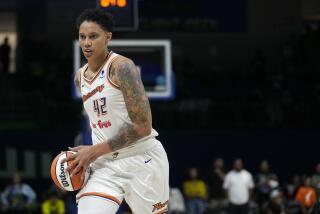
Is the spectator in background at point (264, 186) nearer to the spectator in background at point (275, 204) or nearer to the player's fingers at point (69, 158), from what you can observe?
the spectator in background at point (275, 204)

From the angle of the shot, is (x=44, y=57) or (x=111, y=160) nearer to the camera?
(x=111, y=160)

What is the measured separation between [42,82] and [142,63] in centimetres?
916

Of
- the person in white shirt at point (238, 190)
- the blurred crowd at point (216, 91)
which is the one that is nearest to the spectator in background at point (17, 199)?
the blurred crowd at point (216, 91)

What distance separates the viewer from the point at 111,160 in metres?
5.97

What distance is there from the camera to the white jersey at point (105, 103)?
583 centimetres

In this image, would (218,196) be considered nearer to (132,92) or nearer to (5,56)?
(5,56)

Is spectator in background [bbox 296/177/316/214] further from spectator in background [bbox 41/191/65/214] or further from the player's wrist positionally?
the player's wrist

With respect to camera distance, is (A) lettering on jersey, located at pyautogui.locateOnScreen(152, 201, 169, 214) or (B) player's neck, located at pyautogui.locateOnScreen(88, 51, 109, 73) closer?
(B) player's neck, located at pyautogui.locateOnScreen(88, 51, 109, 73)

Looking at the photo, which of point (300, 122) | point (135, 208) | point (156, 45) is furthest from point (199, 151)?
point (135, 208)

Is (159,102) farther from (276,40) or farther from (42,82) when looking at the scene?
(276,40)

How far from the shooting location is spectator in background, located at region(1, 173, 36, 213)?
17375 mm

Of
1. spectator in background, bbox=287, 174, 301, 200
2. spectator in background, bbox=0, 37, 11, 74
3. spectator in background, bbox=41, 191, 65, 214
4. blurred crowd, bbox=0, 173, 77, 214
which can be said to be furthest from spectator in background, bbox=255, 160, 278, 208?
spectator in background, bbox=0, 37, 11, 74

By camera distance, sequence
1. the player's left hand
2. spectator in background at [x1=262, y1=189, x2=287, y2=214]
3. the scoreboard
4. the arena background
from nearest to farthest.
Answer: the player's left hand
the scoreboard
spectator in background at [x1=262, y1=189, x2=287, y2=214]
the arena background

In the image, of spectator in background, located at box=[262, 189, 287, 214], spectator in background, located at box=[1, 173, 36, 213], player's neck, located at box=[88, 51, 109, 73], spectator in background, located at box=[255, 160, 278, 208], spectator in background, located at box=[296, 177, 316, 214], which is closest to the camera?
player's neck, located at box=[88, 51, 109, 73]
